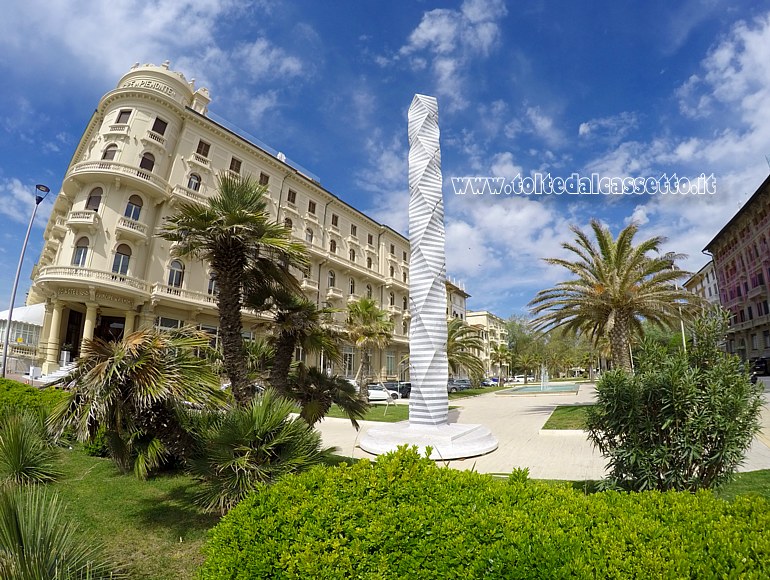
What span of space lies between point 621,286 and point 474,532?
15.3m

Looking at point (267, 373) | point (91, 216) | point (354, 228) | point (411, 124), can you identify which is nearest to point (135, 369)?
point (267, 373)

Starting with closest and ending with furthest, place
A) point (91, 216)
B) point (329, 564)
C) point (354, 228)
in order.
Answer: point (329, 564) → point (91, 216) → point (354, 228)

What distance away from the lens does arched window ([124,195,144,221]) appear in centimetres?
2425

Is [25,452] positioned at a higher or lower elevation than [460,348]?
lower

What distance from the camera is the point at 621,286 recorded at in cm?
1502

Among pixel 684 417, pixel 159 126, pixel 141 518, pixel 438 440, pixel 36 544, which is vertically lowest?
pixel 141 518

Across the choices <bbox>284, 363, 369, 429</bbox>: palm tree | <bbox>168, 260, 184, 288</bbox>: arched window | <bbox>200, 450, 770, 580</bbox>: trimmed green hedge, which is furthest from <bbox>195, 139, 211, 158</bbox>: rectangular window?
<bbox>200, 450, 770, 580</bbox>: trimmed green hedge

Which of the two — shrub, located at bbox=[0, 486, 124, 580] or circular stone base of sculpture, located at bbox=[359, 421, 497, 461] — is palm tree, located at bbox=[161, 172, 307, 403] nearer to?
circular stone base of sculpture, located at bbox=[359, 421, 497, 461]

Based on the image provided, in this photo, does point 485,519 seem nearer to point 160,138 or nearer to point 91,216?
point 91,216

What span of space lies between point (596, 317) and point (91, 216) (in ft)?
87.7

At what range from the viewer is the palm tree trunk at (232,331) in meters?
7.59

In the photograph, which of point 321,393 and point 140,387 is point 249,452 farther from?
point 321,393

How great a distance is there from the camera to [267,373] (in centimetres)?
923

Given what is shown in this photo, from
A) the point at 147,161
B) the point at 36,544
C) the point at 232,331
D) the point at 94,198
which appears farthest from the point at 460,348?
the point at 36,544
